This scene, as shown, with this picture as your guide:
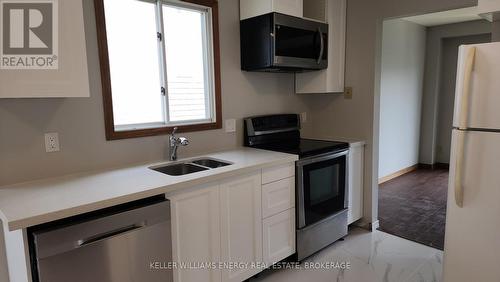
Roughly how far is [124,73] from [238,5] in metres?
1.16

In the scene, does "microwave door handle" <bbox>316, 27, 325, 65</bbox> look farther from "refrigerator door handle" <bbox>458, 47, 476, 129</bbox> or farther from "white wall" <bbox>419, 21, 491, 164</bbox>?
"white wall" <bbox>419, 21, 491, 164</bbox>

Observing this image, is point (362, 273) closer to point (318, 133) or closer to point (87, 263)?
point (318, 133)

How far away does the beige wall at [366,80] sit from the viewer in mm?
2877

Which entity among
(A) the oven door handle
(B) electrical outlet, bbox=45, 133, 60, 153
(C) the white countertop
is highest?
(B) electrical outlet, bbox=45, 133, 60, 153

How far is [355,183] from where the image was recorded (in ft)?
9.93

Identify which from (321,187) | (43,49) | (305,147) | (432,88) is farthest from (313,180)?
(432,88)

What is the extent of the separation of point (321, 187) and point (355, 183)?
57 cm

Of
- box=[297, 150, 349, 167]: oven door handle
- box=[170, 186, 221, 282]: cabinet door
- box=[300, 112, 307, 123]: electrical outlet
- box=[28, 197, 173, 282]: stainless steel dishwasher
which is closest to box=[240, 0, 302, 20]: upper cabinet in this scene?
box=[300, 112, 307, 123]: electrical outlet

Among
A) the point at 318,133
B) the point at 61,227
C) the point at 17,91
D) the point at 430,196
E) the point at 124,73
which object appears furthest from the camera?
the point at 430,196

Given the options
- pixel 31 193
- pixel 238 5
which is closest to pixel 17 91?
pixel 31 193

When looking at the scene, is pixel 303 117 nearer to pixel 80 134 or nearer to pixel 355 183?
pixel 355 183

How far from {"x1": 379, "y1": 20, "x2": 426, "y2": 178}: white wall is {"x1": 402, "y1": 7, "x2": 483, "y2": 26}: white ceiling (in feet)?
0.43

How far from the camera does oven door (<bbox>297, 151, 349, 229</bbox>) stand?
8.09 ft

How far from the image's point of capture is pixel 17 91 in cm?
151
